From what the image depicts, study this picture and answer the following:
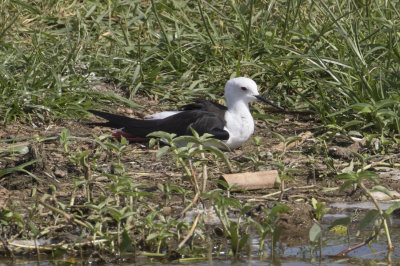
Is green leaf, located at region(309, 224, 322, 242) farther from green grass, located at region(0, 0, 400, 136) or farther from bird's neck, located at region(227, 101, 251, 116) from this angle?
bird's neck, located at region(227, 101, 251, 116)

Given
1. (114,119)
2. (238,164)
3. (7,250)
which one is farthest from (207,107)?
(7,250)

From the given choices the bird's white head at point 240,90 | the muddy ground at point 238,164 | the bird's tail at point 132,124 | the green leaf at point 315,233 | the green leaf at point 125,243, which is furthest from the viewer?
the bird's white head at point 240,90

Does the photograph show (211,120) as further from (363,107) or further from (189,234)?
(189,234)

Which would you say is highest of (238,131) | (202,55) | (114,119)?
(202,55)

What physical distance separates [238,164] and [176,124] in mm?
744

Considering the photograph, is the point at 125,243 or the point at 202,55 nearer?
the point at 125,243

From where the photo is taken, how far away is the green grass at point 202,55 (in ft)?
18.8

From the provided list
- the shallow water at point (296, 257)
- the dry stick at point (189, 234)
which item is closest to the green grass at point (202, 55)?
the shallow water at point (296, 257)

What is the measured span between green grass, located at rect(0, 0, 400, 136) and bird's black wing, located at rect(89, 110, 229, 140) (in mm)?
356

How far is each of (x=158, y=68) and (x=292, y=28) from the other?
1146 millimetres

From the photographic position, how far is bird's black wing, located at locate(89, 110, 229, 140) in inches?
219

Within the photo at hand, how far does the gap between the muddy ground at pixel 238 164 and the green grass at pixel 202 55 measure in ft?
0.54

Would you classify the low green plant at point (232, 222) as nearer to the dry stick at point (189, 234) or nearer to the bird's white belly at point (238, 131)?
the dry stick at point (189, 234)

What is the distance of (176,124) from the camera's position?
5645 mm
